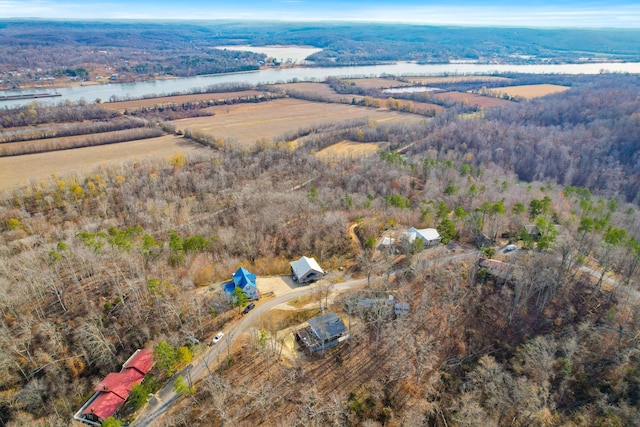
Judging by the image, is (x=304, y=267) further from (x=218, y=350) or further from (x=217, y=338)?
(x=218, y=350)

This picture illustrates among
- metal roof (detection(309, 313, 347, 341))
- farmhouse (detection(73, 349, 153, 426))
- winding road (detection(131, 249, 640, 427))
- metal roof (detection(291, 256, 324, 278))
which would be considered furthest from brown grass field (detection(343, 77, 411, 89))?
farmhouse (detection(73, 349, 153, 426))

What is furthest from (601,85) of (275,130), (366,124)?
(275,130)

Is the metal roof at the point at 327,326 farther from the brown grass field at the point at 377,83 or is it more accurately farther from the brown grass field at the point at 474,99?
the brown grass field at the point at 377,83

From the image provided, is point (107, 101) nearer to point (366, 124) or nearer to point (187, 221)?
Answer: point (366, 124)

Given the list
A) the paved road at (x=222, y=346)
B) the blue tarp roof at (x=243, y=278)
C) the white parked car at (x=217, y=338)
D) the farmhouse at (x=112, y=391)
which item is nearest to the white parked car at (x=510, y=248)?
the paved road at (x=222, y=346)

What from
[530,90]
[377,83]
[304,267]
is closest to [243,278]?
[304,267]
